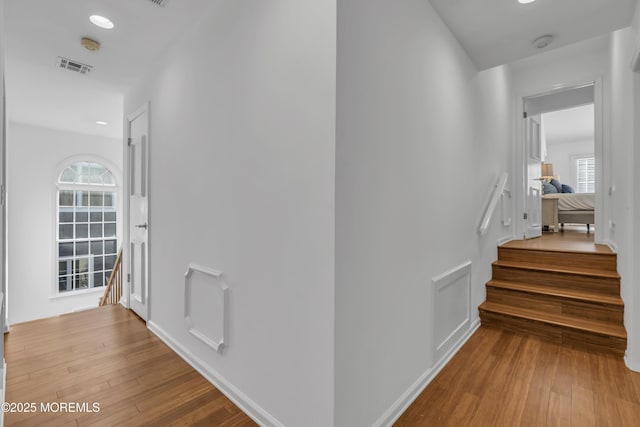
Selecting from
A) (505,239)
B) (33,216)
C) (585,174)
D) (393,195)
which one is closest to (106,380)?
(393,195)

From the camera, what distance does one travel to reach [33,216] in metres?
4.90

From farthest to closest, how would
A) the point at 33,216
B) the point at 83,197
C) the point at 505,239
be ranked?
the point at 83,197
the point at 33,216
the point at 505,239

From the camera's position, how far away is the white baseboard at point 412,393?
4.87 ft

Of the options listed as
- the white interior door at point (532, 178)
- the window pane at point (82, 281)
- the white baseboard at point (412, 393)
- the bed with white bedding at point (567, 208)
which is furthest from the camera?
the window pane at point (82, 281)

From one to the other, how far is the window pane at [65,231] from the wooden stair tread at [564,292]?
6760 mm

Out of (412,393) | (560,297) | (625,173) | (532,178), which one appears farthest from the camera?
(532,178)

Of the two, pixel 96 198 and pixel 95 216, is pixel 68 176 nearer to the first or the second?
pixel 96 198

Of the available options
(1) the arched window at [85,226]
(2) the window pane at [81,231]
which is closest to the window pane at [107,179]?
(1) the arched window at [85,226]

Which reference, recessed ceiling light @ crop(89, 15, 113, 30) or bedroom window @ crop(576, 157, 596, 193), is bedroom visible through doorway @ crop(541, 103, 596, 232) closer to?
bedroom window @ crop(576, 157, 596, 193)

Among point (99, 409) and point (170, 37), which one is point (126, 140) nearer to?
point (170, 37)

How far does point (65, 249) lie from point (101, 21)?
4800 millimetres

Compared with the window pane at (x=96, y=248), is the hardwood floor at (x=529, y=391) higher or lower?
lower

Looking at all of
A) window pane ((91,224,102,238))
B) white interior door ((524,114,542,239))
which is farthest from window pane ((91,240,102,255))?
white interior door ((524,114,542,239))

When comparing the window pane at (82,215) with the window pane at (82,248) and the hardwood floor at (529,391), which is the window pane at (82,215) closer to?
the window pane at (82,248)
